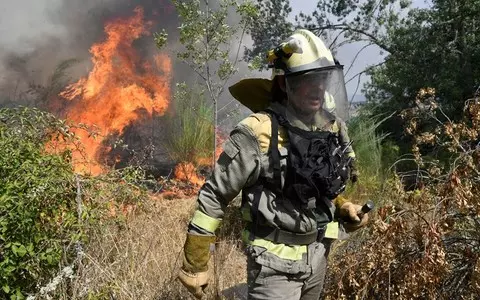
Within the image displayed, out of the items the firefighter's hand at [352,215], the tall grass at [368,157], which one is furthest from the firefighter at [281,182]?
the tall grass at [368,157]

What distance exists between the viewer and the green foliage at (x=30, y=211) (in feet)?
9.67

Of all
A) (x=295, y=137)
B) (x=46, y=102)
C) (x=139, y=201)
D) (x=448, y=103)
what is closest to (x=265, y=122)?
(x=295, y=137)

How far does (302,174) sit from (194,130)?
19.3ft

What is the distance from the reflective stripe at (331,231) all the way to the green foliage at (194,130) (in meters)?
5.31

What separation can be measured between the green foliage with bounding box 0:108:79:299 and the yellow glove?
983 millimetres

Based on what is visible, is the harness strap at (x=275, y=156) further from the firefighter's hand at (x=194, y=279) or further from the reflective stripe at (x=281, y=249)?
the firefighter's hand at (x=194, y=279)

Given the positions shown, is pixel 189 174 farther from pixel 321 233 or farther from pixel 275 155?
pixel 275 155

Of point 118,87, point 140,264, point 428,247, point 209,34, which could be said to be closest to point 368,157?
point 209,34

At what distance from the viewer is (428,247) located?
270 centimetres

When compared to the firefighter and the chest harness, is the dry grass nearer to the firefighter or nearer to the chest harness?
the firefighter

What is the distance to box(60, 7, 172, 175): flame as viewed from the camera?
332 inches

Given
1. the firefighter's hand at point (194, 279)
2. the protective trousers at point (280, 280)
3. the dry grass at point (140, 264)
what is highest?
the firefighter's hand at point (194, 279)

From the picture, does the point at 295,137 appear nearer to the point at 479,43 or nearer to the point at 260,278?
the point at 260,278

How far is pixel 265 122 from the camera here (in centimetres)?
230
